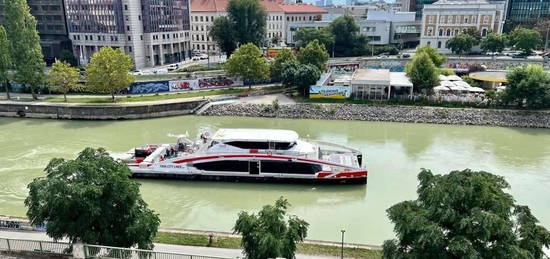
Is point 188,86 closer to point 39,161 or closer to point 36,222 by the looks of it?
point 39,161

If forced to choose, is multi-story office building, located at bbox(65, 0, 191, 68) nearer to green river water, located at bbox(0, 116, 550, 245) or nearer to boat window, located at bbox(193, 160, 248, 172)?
green river water, located at bbox(0, 116, 550, 245)

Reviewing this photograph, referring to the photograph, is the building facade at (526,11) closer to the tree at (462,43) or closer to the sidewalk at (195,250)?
the tree at (462,43)

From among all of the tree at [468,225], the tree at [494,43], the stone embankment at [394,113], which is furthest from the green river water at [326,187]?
the tree at [494,43]

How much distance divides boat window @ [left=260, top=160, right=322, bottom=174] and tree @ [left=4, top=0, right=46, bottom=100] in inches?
1181

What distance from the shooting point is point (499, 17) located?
6762cm

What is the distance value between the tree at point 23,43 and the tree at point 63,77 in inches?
60.3

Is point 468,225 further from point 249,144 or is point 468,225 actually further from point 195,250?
point 249,144

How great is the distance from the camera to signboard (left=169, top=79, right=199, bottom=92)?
44303 millimetres

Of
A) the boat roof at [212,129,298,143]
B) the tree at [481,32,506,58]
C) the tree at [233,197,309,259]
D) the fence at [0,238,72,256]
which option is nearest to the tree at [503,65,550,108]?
the boat roof at [212,129,298,143]

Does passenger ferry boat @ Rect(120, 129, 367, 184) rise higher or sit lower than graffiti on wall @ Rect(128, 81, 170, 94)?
lower

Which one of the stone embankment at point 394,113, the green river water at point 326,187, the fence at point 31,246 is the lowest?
the green river water at point 326,187

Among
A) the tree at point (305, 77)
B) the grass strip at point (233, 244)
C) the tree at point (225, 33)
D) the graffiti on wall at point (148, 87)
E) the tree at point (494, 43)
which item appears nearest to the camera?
the grass strip at point (233, 244)

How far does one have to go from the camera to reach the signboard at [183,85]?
44.3m

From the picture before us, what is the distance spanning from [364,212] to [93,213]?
12.6 metres
